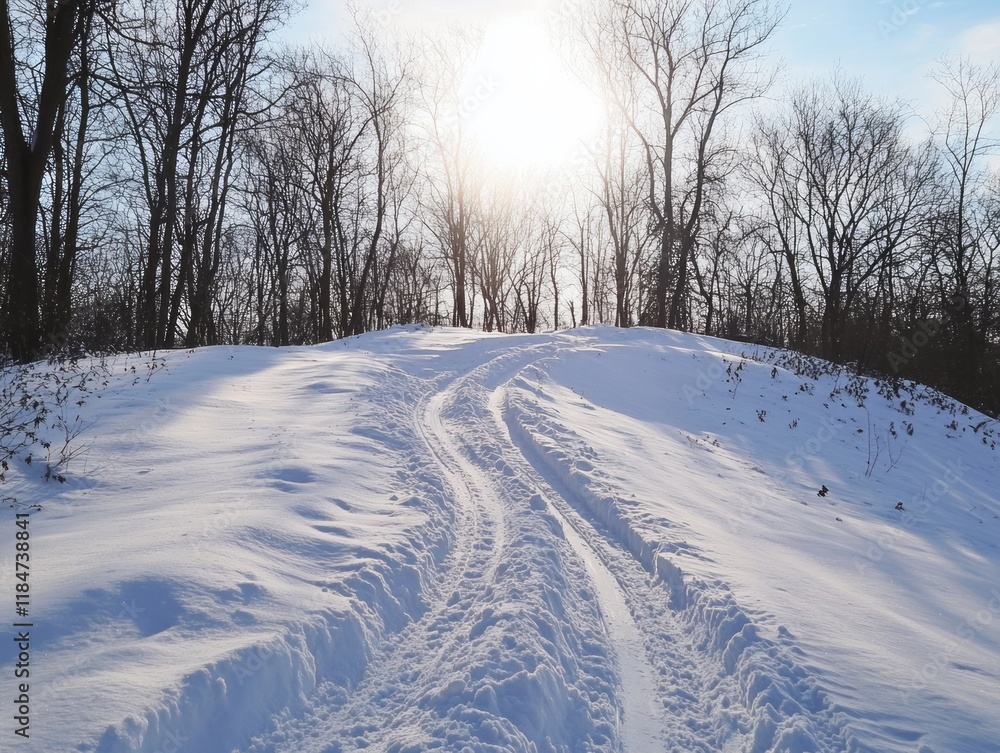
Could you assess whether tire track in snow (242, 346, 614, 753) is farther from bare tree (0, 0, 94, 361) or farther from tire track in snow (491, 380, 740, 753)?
bare tree (0, 0, 94, 361)

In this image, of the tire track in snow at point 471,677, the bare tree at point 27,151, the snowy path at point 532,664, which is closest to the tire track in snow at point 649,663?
the snowy path at point 532,664

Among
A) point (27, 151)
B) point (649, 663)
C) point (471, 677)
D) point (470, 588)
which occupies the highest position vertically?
point (27, 151)

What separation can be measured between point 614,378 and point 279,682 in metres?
11.6

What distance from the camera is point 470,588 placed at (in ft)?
16.1

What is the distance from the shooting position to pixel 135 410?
7.81 m

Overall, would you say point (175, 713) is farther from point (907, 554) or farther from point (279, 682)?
point (907, 554)

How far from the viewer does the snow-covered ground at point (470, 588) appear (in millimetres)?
3367

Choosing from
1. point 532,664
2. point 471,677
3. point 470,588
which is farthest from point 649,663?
point 470,588

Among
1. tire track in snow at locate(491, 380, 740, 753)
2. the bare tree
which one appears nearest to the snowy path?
tire track in snow at locate(491, 380, 740, 753)

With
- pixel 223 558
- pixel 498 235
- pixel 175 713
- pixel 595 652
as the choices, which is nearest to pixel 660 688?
pixel 595 652

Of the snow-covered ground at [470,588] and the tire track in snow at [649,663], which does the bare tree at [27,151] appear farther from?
the tire track in snow at [649,663]

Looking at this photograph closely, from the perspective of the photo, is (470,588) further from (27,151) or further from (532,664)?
(27,151)

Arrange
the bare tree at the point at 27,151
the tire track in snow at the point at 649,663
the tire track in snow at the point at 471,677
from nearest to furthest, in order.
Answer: the tire track in snow at the point at 471,677, the tire track in snow at the point at 649,663, the bare tree at the point at 27,151

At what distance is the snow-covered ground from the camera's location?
337 centimetres
